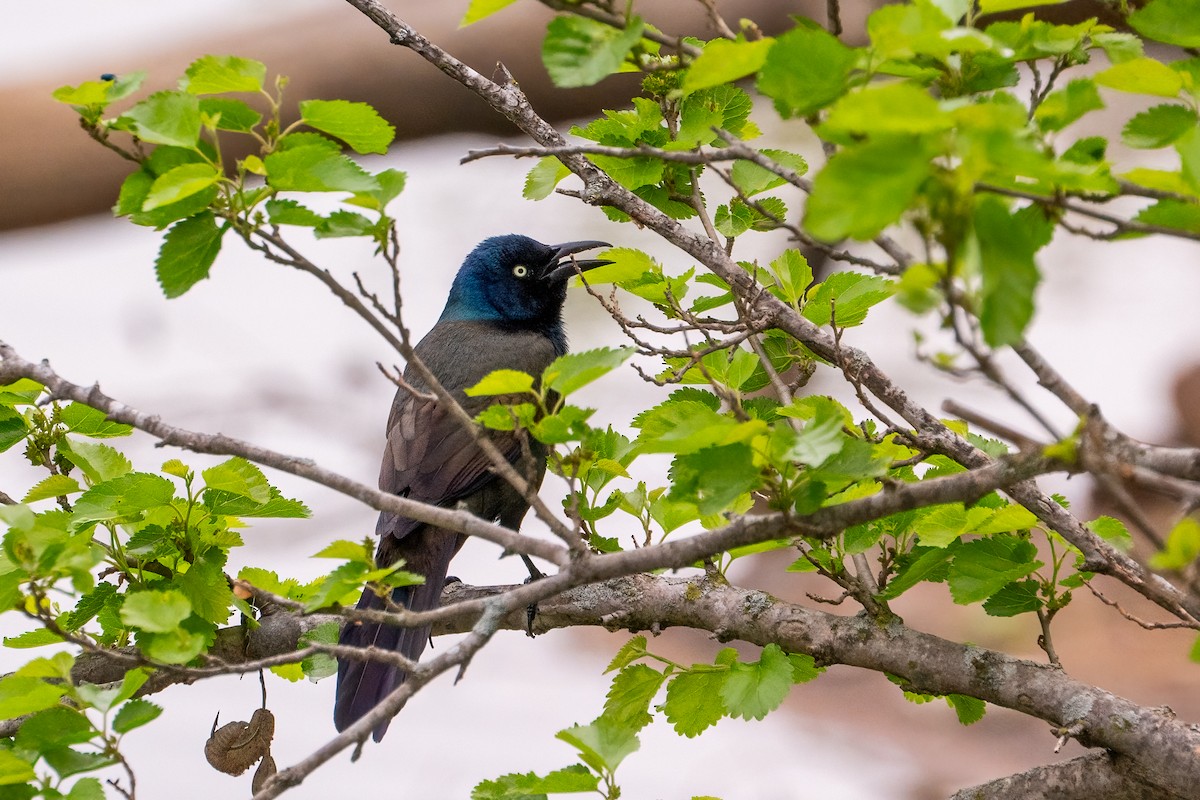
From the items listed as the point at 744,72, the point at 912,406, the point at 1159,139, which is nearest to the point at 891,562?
the point at 912,406

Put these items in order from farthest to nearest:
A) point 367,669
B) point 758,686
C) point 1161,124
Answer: point 367,669 < point 758,686 < point 1161,124

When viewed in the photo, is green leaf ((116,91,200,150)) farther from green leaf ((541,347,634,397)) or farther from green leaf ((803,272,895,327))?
green leaf ((803,272,895,327))

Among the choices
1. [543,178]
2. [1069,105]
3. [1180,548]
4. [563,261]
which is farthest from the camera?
[563,261]

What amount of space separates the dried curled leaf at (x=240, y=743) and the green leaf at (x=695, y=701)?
899mm

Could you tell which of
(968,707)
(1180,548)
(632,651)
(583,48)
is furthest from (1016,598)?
(583,48)

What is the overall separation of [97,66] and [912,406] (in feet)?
18.6

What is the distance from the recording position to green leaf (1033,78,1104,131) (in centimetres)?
167

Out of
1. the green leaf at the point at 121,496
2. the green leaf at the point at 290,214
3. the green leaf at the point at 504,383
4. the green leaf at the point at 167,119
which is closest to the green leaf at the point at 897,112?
the green leaf at the point at 504,383

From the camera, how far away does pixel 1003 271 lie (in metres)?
1.28

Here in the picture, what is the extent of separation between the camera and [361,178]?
6.02ft

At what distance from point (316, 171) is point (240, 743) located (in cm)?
142

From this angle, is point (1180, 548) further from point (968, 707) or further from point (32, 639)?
point (32, 639)

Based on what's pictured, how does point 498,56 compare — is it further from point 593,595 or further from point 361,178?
point 361,178

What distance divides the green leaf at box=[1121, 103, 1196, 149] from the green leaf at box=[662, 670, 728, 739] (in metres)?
1.22
